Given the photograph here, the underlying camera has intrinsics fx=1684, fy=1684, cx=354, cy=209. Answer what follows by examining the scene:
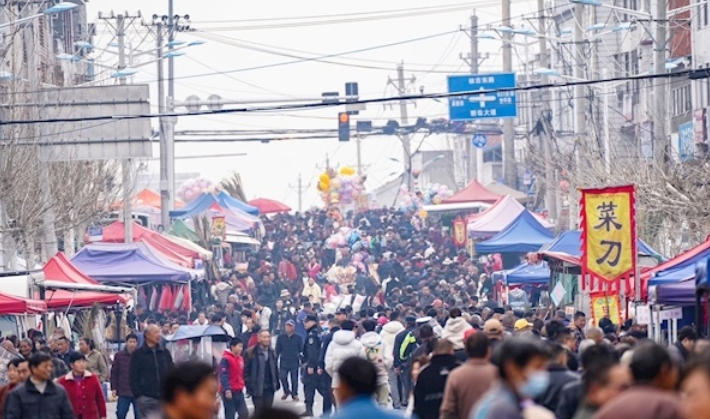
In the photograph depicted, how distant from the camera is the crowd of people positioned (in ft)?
26.4

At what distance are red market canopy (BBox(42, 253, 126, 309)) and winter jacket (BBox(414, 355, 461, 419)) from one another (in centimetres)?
1426

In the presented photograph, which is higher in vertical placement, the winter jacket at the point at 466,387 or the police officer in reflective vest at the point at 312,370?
the winter jacket at the point at 466,387

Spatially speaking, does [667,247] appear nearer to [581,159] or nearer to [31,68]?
[581,159]

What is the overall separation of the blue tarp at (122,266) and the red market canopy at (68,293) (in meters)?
4.19

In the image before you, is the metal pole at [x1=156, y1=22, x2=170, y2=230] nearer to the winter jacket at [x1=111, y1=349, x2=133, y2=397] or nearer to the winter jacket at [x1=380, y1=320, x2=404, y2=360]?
the winter jacket at [x1=380, y1=320, x2=404, y2=360]

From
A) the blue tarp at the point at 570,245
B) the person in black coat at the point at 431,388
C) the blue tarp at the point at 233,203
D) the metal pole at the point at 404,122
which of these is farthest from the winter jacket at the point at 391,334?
the metal pole at the point at 404,122

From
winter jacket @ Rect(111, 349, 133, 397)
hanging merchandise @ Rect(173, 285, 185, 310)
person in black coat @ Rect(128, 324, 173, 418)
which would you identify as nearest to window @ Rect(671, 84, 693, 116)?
hanging merchandise @ Rect(173, 285, 185, 310)

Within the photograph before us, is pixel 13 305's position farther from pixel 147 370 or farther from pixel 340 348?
pixel 340 348

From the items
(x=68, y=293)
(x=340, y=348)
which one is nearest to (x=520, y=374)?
(x=340, y=348)

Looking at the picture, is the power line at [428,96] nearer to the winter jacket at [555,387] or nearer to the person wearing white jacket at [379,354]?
the person wearing white jacket at [379,354]

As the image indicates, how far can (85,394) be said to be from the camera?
17250mm

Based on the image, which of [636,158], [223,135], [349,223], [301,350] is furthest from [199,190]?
[301,350]

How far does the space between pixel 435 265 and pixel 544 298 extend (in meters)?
11.8

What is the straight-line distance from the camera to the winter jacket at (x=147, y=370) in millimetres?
19281
